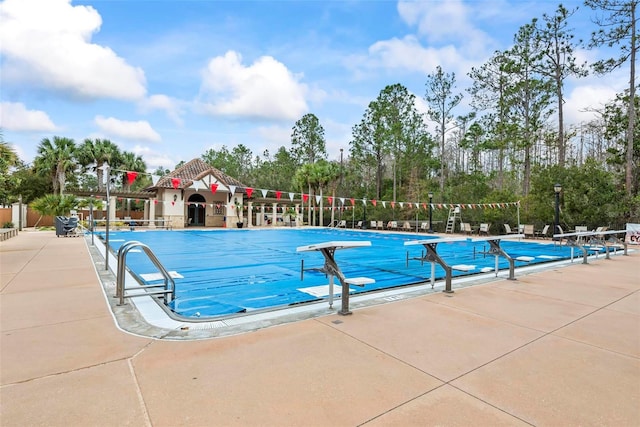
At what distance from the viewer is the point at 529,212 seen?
19.0m

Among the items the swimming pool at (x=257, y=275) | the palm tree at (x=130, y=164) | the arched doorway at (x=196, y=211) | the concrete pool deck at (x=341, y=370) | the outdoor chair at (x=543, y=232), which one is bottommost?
the swimming pool at (x=257, y=275)

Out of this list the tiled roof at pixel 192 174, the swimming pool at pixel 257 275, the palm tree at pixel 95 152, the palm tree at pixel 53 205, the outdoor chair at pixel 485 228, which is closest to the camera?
the swimming pool at pixel 257 275

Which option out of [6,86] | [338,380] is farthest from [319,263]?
[6,86]

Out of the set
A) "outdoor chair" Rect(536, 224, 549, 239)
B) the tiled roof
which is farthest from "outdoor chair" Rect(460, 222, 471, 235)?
the tiled roof

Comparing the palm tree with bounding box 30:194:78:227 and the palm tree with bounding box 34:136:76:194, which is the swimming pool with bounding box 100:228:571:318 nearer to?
the palm tree with bounding box 30:194:78:227

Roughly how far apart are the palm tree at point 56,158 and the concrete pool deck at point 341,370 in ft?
88.5

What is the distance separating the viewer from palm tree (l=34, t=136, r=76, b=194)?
25750mm

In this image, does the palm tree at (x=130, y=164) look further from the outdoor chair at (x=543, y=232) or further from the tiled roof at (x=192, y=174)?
the outdoor chair at (x=543, y=232)

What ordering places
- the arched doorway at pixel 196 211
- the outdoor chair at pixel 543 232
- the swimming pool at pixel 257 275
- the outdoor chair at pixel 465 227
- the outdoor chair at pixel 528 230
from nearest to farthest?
1. the swimming pool at pixel 257 275
2. the outdoor chair at pixel 543 232
3. the outdoor chair at pixel 528 230
4. the outdoor chair at pixel 465 227
5. the arched doorway at pixel 196 211

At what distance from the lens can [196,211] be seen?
2953 cm

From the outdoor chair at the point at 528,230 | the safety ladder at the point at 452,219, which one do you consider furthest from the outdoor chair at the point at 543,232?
the safety ladder at the point at 452,219

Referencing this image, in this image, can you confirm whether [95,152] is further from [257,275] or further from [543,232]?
[543,232]

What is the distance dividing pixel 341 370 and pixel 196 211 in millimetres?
29191

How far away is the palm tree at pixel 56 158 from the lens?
25.8 metres
